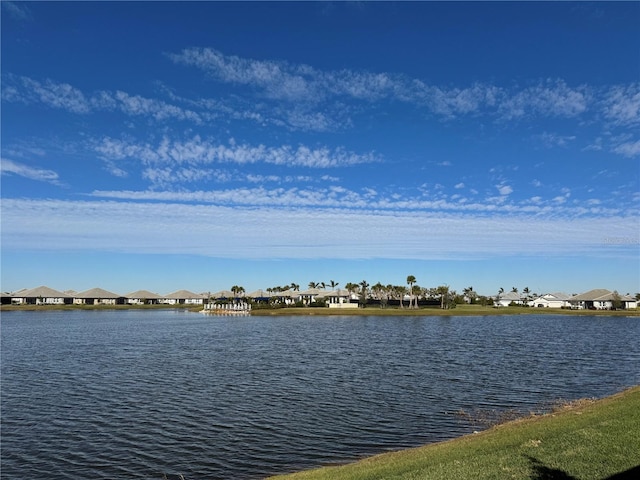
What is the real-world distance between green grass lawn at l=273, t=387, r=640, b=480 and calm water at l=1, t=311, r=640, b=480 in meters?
5.39

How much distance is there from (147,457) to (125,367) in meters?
24.8

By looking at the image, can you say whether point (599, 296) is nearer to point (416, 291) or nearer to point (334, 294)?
point (416, 291)

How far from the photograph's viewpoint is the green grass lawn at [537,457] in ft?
38.7

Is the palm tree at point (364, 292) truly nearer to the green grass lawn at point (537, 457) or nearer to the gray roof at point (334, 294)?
the gray roof at point (334, 294)

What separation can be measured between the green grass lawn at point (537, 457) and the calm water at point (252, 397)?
5.39 metres

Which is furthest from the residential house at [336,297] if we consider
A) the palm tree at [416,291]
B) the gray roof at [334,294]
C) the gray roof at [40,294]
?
the gray roof at [40,294]

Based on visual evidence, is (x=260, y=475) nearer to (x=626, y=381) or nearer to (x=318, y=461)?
(x=318, y=461)

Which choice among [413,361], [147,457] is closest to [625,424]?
[147,457]

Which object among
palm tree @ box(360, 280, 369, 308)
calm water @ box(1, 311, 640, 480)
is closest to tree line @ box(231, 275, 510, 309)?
palm tree @ box(360, 280, 369, 308)

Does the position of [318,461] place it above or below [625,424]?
below

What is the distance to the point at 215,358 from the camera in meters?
49.4

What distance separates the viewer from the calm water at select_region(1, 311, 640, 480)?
2098cm

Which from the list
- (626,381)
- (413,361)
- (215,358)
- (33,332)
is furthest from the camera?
(33,332)

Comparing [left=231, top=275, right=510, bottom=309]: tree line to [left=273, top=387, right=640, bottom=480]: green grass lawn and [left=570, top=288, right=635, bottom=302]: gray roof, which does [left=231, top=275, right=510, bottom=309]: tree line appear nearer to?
[left=570, top=288, right=635, bottom=302]: gray roof
